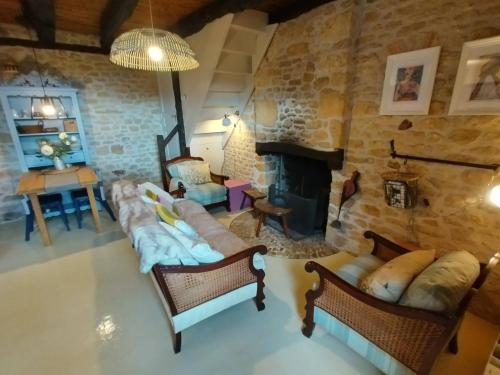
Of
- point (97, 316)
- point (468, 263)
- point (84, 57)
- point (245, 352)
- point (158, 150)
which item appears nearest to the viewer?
point (468, 263)

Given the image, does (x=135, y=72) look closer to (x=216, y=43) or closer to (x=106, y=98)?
(x=106, y=98)

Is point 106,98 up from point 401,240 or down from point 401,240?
up

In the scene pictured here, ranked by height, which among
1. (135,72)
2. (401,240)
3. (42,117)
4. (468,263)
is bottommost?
(401,240)

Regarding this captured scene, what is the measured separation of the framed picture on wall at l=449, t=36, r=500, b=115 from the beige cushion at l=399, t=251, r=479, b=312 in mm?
1118

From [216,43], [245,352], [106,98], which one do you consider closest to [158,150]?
[106,98]

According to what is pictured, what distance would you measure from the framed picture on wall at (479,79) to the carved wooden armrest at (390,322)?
1509mm

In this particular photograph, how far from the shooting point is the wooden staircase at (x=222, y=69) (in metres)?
3.09

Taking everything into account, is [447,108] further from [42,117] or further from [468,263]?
[42,117]

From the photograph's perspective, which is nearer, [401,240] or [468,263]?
[468,263]

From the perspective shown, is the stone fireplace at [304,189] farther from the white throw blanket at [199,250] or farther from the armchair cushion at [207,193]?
the white throw blanket at [199,250]

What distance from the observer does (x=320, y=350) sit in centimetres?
178

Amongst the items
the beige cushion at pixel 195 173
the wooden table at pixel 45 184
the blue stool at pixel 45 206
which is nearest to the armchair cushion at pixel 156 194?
the wooden table at pixel 45 184

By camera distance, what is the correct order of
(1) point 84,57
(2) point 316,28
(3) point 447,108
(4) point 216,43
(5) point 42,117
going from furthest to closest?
(1) point 84,57 → (5) point 42,117 → (4) point 216,43 → (2) point 316,28 → (3) point 447,108

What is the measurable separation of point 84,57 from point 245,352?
497cm
